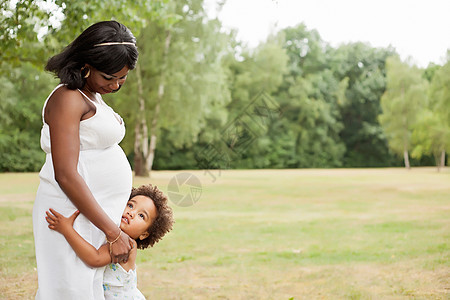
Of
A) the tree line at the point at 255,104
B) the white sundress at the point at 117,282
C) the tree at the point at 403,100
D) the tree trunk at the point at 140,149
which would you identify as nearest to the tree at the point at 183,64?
the tree line at the point at 255,104

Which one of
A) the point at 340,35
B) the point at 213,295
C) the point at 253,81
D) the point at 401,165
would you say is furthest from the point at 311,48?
the point at 213,295

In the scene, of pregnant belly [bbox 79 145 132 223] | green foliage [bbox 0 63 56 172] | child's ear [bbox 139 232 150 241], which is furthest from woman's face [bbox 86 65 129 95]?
green foliage [bbox 0 63 56 172]

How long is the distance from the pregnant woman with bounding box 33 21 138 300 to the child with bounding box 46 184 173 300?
3cm

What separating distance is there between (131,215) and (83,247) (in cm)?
37

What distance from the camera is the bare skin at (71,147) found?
196cm

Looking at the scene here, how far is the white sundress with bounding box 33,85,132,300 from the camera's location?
205cm

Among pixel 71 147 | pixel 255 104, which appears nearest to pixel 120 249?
pixel 71 147

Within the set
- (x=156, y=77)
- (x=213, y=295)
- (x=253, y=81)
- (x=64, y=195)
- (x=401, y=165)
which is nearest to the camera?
(x=64, y=195)

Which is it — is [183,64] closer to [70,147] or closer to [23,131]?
[23,131]

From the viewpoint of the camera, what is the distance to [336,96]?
49781 millimetres

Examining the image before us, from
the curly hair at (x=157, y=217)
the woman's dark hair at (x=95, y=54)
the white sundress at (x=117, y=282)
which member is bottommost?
the white sundress at (x=117, y=282)

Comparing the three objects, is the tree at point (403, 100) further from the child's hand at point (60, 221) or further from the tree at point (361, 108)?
the child's hand at point (60, 221)

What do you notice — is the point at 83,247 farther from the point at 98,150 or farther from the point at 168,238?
the point at 168,238

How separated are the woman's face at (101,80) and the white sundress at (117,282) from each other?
0.74m
